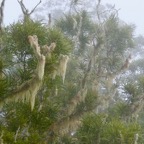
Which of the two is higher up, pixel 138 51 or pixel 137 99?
pixel 138 51

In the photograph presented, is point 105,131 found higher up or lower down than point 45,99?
lower down

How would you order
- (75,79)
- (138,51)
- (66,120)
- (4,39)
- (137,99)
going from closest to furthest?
1. (4,39)
2. (66,120)
3. (137,99)
4. (75,79)
5. (138,51)

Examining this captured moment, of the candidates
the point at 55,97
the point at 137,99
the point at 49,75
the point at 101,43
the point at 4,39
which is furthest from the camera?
the point at 101,43

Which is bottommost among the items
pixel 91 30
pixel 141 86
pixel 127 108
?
pixel 127 108

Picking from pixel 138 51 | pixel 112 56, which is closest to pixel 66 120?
pixel 112 56

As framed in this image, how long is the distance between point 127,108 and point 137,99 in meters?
0.37

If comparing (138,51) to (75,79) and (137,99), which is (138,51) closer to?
(75,79)

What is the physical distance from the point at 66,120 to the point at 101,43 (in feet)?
13.9

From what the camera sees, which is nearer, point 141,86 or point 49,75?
point 49,75

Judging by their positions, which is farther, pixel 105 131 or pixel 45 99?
pixel 45 99

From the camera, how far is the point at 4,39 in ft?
26.7

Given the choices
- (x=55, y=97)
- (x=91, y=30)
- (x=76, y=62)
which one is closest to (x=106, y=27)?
(x=91, y=30)

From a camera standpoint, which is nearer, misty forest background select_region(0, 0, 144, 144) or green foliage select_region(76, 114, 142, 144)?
misty forest background select_region(0, 0, 144, 144)

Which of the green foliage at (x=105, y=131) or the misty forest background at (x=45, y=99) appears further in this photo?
the green foliage at (x=105, y=131)
